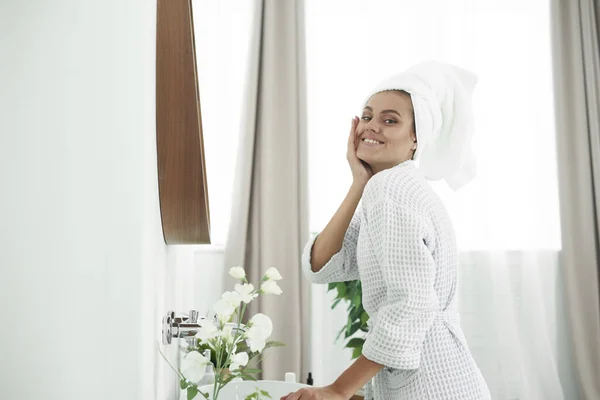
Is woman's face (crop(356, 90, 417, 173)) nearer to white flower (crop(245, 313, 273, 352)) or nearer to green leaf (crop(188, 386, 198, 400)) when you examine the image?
white flower (crop(245, 313, 273, 352))

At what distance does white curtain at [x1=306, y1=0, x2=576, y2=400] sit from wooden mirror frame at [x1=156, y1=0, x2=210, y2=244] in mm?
1919

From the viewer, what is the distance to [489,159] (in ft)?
9.55

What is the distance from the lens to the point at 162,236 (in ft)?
3.32

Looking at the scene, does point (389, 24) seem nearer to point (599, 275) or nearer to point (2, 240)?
point (599, 275)

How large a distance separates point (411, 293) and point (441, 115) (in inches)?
17.1

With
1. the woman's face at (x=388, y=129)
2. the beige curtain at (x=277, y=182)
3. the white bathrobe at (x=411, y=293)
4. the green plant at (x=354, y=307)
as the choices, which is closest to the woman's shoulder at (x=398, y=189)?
the white bathrobe at (x=411, y=293)

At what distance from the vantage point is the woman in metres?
0.87

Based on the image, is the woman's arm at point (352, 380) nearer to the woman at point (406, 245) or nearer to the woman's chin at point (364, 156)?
the woman at point (406, 245)

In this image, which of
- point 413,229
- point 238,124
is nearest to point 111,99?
point 413,229

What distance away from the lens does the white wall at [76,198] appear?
459 mm

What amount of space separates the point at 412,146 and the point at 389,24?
2.02 meters

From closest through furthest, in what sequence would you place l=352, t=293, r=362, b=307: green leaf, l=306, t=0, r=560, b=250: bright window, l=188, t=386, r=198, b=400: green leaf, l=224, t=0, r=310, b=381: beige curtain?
l=188, t=386, r=198, b=400: green leaf
l=352, t=293, r=362, b=307: green leaf
l=224, t=0, r=310, b=381: beige curtain
l=306, t=0, r=560, b=250: bright window

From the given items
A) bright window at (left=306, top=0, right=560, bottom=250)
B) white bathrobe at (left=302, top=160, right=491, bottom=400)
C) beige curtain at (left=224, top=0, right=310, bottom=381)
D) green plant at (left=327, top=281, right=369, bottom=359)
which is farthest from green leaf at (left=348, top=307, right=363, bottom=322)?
white bathrobe at (left=302, top=160, right=491, bottom=400)

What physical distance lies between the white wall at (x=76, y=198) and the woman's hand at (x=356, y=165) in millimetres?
470
